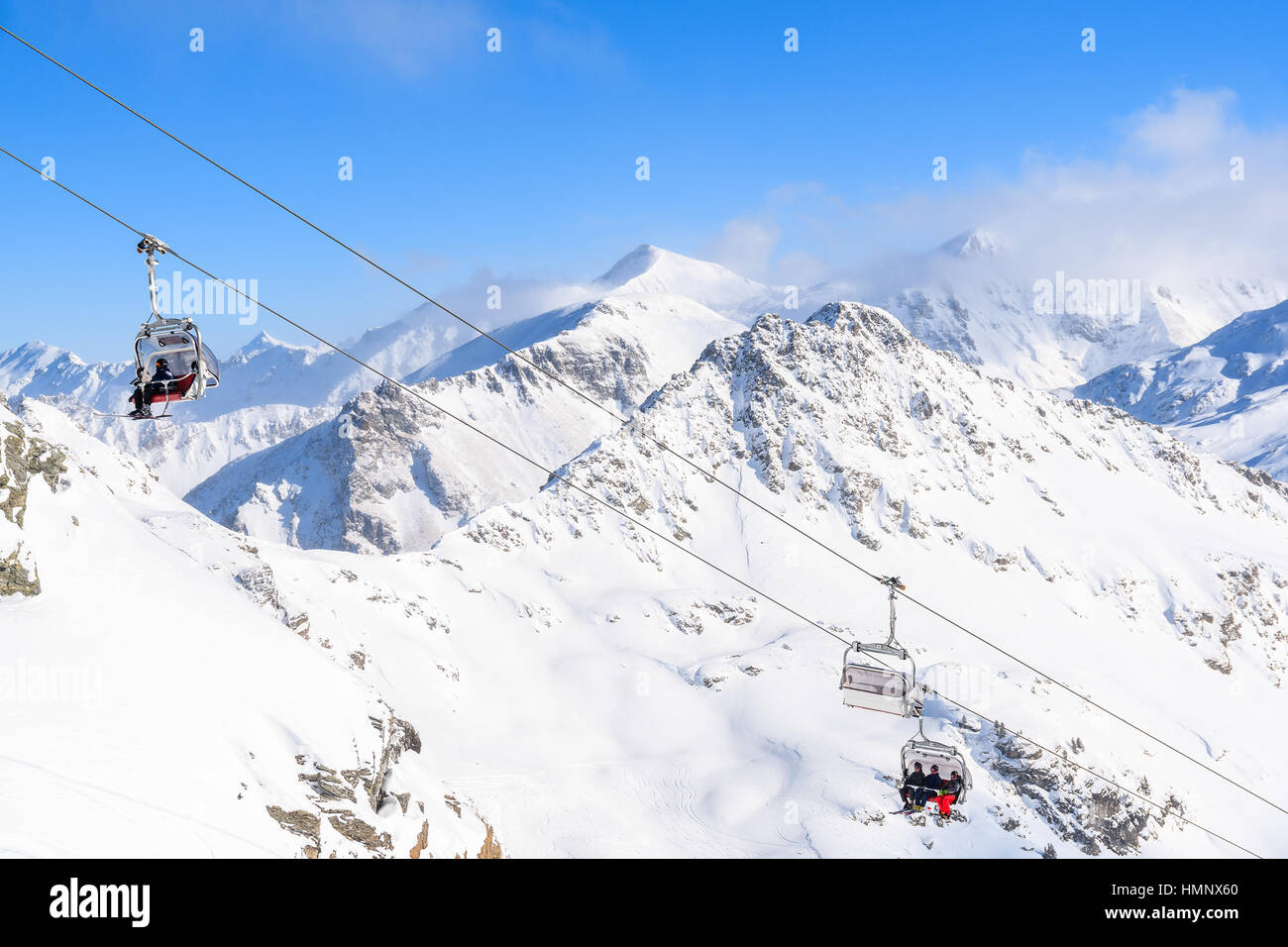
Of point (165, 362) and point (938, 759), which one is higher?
point (165, 362)

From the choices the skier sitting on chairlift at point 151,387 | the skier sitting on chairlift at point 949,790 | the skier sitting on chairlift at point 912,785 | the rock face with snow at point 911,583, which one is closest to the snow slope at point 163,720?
the skier sitting on chairlift at point 151,387

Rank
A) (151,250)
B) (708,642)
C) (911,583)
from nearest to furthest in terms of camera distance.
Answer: (151,250) < (708,642) < (911,583)

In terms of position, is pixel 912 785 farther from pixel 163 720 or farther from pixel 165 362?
pixel 163 720

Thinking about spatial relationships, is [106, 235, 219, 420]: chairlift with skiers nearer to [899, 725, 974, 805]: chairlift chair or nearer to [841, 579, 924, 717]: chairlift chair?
[841, 579, 924, 717]: chairlift chair

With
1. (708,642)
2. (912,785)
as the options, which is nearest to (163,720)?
(912,785)

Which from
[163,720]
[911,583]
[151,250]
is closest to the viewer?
[151,250]

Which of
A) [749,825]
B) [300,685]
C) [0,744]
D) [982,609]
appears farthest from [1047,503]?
[0,744]

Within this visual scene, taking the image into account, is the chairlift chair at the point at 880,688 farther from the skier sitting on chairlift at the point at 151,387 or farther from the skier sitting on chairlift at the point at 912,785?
the skier sitting on chairlift at the point at 151,387
